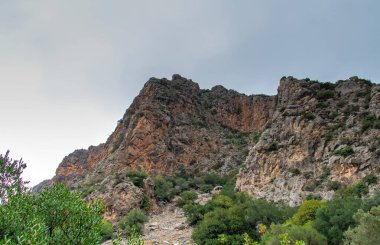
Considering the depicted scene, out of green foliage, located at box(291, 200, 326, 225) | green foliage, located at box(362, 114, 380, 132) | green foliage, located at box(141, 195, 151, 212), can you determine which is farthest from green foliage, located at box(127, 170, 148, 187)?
green foliage, located at box(362, 114, 380, 132)

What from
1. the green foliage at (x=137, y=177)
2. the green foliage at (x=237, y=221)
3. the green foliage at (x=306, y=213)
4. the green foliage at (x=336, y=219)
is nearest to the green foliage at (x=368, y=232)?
the green foliage at (x=336, y=219)

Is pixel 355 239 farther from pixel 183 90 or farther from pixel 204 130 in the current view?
pixel 183 90

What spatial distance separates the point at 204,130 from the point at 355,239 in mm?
56697

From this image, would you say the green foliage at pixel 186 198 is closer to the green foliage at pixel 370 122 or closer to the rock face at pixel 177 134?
the rock face at pixel 177 134

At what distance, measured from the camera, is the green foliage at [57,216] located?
12.5m

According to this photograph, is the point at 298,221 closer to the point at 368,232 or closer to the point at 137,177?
the point at 368,232

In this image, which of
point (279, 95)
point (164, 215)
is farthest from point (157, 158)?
point (279, 95)

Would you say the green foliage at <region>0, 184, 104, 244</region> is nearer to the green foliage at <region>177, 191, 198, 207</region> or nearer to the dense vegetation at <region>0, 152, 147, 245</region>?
the dense vegetation at <region>0, 152, 147, 245</region>

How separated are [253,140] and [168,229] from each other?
138ft

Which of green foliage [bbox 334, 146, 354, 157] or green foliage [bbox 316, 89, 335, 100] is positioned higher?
green foliage [bbox 316, 89, 335, 100]

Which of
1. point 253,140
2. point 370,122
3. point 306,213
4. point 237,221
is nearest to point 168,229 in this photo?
point 237,221

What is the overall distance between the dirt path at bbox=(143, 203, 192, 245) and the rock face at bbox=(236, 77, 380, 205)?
10293mm

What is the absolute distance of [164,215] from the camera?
147 ft

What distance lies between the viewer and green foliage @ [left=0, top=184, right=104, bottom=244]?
41.0ft
